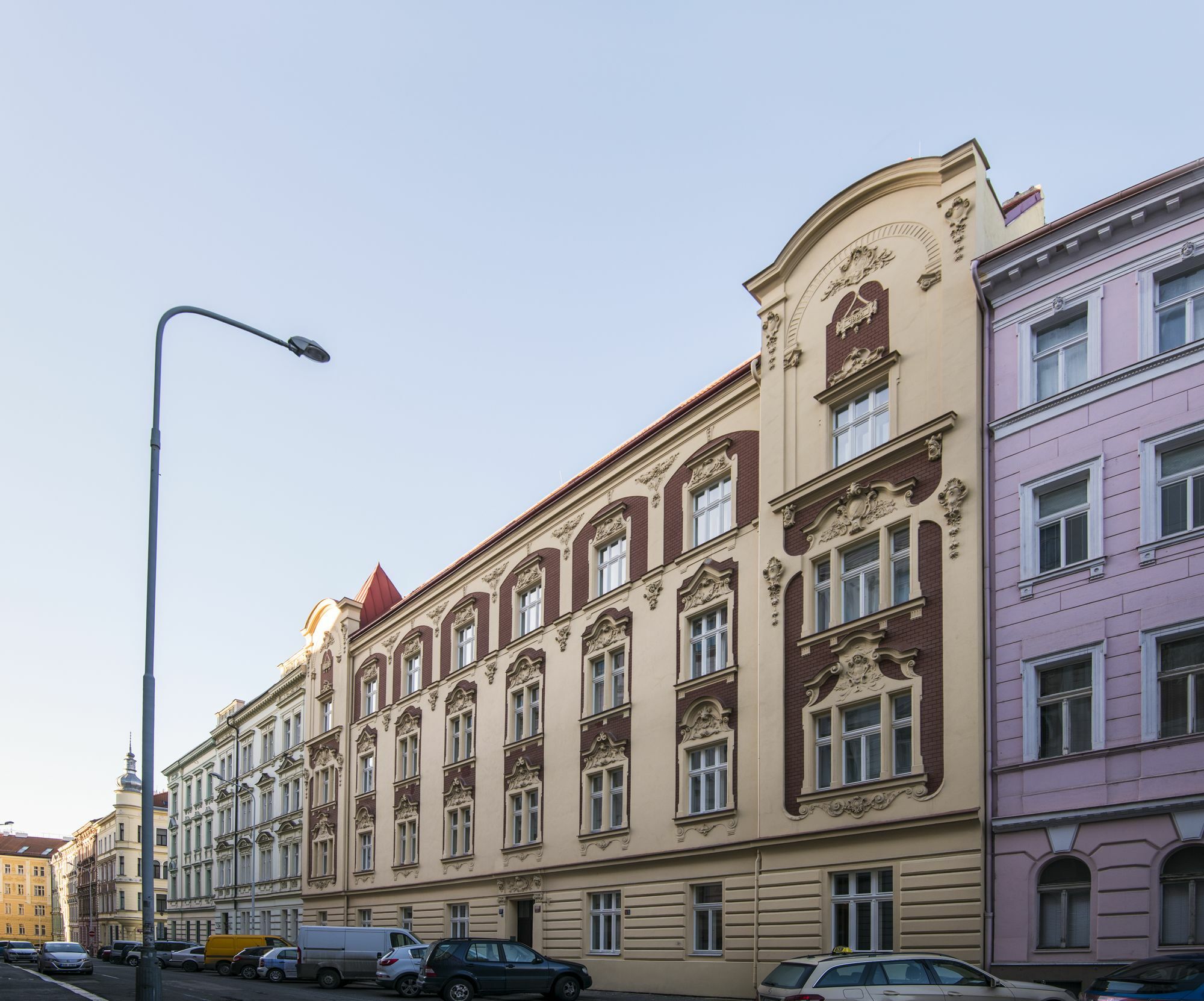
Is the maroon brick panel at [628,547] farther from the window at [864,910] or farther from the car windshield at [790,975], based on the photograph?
the car windshield at [790,975]

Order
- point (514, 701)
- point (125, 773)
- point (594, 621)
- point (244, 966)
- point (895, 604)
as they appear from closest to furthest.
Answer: point (895, 604)
point (594, 621)
point (514, 701)
point (244, 966)
point (125, 773)

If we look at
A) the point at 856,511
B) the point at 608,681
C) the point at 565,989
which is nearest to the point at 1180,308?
the point at 856,511

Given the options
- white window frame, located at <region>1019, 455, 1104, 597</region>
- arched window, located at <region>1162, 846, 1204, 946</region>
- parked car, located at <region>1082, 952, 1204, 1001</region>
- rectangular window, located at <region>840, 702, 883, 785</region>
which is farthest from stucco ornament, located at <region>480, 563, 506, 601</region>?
parked car, located at <region>1082, 952, 1204, 1001</region>

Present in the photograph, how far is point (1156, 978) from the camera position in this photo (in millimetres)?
15133

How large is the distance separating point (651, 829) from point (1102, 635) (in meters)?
14.0

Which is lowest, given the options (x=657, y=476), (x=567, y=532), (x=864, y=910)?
(x=864, y=910)

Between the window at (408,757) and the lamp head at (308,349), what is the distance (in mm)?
30165

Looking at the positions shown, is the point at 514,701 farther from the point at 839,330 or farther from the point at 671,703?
the point at 839,330

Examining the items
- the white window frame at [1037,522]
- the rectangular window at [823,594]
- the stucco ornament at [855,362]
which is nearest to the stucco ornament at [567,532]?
the rectangular window at [823,594]

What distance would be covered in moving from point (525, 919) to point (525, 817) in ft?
9.50

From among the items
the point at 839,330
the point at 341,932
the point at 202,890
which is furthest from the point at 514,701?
the point at 202,890

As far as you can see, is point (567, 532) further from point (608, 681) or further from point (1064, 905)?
point (1064, 905)

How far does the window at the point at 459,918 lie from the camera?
1577 inches

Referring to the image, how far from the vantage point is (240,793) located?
71000 millimetres
